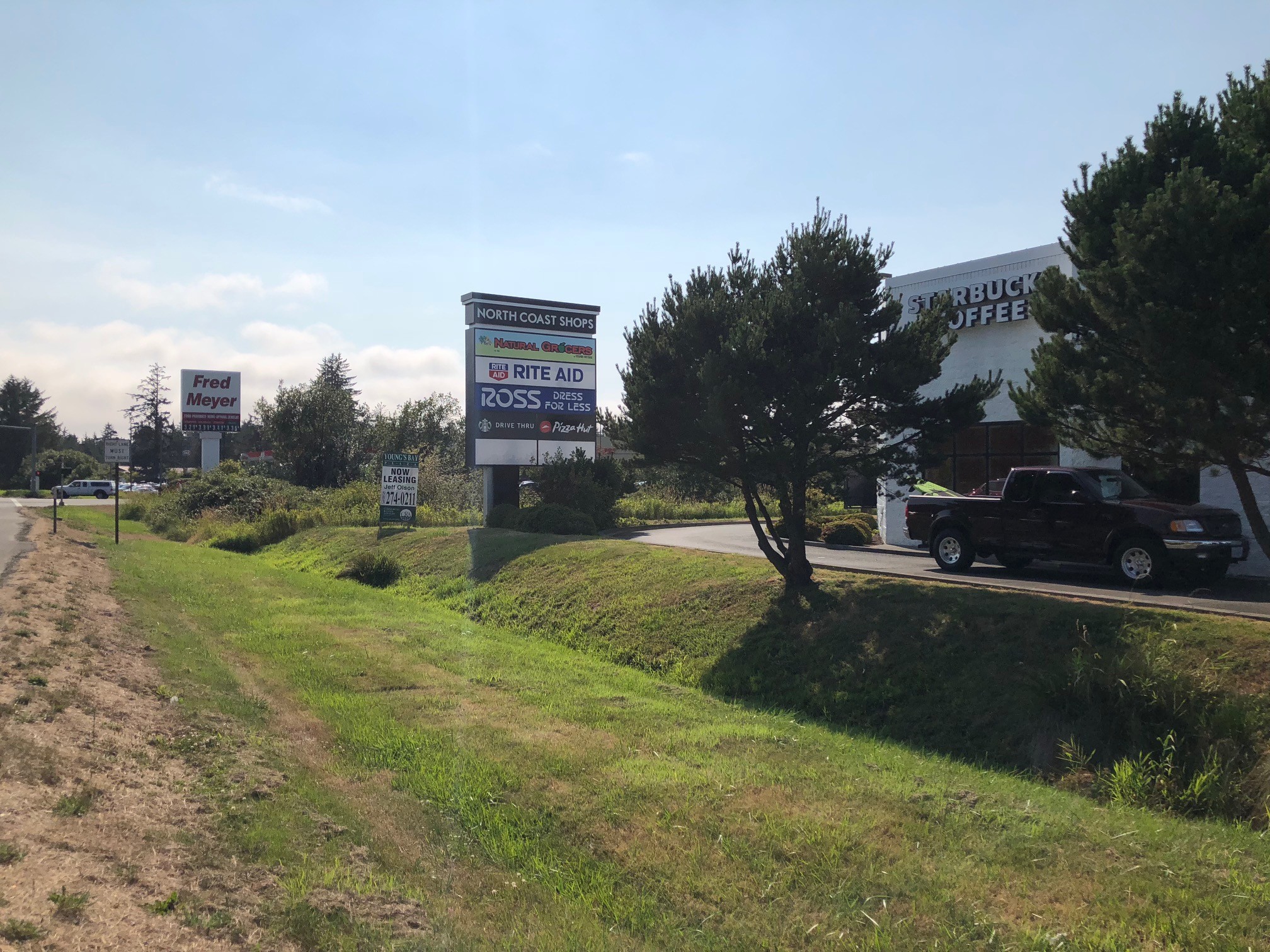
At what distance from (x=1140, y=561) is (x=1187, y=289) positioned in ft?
17.4

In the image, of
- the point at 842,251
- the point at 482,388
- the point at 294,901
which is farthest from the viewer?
the point at 482,388

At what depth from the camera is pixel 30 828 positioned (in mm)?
4836

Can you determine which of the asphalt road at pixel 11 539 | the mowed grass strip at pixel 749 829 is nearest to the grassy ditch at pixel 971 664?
the mowed grass strip at pixel 749 829

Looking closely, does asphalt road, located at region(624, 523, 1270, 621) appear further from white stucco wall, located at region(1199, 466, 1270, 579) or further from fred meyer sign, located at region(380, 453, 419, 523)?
fred meyer sign, located at region(380, 453, 419, 523)

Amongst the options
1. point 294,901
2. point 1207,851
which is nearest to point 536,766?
point 294,901

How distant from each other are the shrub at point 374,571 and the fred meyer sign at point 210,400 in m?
38.2

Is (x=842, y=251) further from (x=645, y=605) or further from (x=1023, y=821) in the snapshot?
(x=1023, y=821)

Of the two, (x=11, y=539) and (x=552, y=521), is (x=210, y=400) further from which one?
(x=552, y=521)

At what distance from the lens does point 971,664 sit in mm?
9320

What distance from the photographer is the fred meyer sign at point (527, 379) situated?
2952cm

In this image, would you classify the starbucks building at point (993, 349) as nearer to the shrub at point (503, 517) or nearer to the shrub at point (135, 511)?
the shrub at point (503, 517)

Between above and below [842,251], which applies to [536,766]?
below

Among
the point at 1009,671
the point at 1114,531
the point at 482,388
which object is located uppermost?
the point at 482,388

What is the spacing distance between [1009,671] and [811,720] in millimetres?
1979
